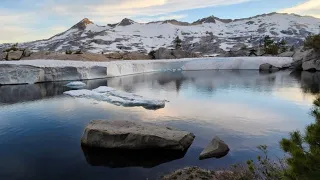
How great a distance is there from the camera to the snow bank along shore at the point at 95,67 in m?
30.6

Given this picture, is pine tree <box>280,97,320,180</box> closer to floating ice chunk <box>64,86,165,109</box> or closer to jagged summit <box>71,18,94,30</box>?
floating ice chunk <box>64,86,165,109</box>

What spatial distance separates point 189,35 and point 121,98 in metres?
138

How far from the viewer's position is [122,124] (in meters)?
11.3

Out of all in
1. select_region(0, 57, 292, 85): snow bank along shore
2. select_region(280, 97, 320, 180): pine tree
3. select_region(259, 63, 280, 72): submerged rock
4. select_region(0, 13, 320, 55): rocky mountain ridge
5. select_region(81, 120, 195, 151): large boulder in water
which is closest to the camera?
select_region(280, 97, 320, 180): pine tree

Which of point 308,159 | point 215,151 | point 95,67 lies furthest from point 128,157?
point 95,67

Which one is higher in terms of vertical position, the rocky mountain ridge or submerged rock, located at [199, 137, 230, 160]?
the rocky mountain ridge

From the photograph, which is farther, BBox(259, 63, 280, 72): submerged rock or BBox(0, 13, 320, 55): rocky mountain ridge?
BBox(0, 13, 320, 55): rocky mountain ridge

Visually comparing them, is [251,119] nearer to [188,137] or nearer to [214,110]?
[214,110]

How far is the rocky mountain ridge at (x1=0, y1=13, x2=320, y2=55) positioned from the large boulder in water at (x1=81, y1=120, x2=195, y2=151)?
4007 inches

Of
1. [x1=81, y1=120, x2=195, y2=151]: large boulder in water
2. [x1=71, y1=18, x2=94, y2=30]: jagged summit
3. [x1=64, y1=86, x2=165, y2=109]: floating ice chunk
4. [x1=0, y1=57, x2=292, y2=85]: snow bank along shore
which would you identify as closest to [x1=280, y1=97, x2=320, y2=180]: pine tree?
[x1=81, y1=120, x2=195, y2=151]: large boulder in water

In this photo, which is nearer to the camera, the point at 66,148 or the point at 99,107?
the point at 66,148

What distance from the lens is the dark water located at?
9094mm

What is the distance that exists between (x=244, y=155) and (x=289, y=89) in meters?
17.2

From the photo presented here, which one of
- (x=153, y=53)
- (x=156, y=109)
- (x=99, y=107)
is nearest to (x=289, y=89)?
(x=156, y=109)
